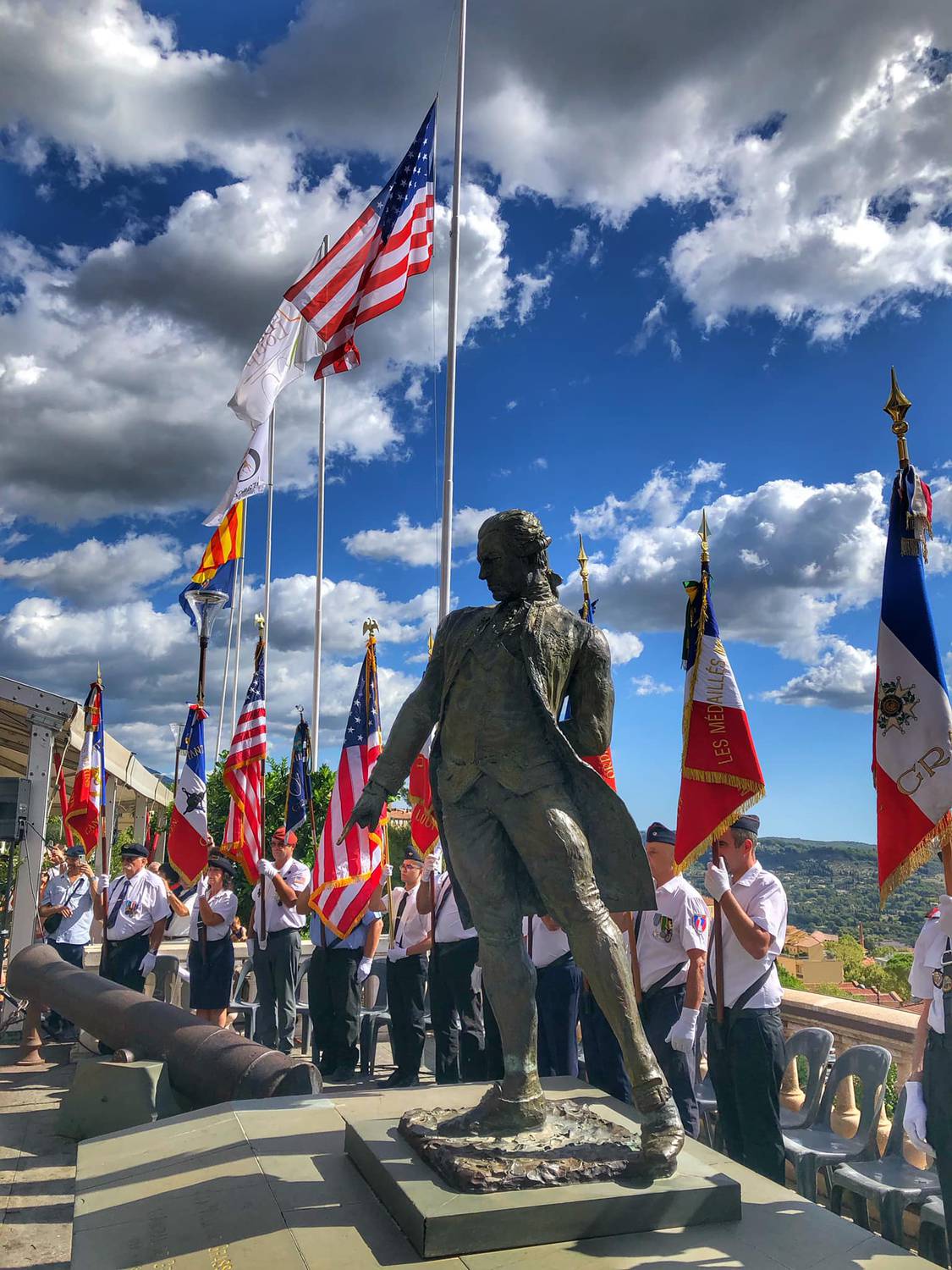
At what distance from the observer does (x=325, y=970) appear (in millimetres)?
8609

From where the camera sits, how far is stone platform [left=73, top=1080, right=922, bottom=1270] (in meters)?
2.80

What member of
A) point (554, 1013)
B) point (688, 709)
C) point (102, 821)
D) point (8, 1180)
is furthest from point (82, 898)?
point (688, 709)

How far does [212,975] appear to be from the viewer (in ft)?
30.7

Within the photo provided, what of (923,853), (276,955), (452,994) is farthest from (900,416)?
(276,955)

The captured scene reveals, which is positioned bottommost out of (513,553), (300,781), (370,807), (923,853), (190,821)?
(923,853)

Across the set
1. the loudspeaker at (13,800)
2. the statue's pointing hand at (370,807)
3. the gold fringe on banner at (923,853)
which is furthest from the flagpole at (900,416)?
the loudspeaker at (13,800)

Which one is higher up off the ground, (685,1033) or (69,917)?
(69,917)

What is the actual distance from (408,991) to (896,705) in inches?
205

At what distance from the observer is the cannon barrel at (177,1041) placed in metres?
4.99

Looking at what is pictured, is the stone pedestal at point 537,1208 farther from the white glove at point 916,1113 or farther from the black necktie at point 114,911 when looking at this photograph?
the black necktie at point 114,911

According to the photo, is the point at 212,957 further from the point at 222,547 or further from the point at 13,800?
the point at 222,547

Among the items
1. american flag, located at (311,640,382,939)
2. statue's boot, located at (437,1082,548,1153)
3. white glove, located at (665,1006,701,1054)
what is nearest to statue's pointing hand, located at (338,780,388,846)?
statue's boot, located at (437,1082,548,1153)

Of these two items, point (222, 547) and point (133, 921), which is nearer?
point (133, 921)

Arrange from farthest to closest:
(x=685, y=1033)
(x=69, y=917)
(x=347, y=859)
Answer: (x=69, y=917)
(x=347, y=859)
(x=685, y=1033)
